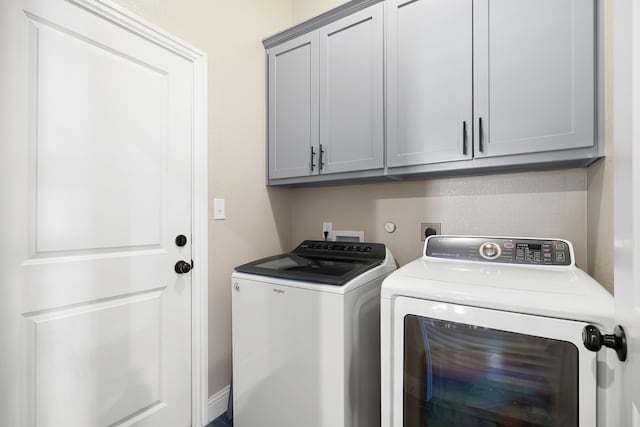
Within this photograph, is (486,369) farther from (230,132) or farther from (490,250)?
(230,132)

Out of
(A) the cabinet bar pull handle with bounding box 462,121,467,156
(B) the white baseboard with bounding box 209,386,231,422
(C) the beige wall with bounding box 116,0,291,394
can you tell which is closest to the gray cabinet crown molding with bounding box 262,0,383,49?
(C) the beige wall with bounding box 116,0,291,394

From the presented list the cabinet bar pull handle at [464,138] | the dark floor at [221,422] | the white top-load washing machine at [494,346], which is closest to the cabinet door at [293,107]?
the cabinet bar pull handle at [464,138]

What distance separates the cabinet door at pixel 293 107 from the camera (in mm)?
1860

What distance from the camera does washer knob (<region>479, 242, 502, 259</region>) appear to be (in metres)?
1.38

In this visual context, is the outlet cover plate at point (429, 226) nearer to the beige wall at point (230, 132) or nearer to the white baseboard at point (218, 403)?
the beige wall at point (230, 132)

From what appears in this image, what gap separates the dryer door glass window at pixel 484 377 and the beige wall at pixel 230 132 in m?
1.15

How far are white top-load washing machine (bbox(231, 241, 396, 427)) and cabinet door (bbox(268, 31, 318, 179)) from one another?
0.68 meters

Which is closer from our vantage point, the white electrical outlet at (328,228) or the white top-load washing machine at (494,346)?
the white top-load washing machine at (494,346)

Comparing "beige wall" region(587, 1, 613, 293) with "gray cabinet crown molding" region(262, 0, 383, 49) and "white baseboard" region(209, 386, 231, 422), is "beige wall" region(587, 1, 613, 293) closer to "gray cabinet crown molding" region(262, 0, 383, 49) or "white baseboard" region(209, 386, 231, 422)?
"gray cabinet crown molding" region(262, 0, 383, 49)

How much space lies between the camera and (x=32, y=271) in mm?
1089

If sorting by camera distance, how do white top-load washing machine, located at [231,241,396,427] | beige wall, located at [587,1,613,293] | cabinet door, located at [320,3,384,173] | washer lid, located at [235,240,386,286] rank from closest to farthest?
beige wall, located at [587,1,613,293]
white top-load washing machine, located at [231,241,396,427]
washer lid, located at [235,240,386,286]
cabinet door, located at [320,3,384,173]

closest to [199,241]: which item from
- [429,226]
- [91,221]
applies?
[91,221]

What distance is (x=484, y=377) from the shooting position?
98 cm

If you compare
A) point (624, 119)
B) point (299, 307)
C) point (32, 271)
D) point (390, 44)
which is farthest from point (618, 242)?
point (32, 271)
